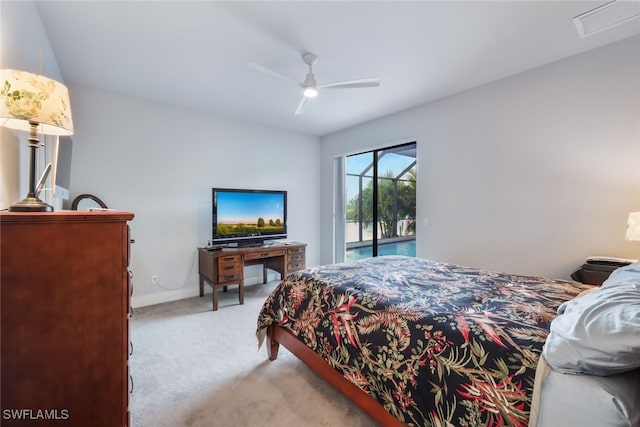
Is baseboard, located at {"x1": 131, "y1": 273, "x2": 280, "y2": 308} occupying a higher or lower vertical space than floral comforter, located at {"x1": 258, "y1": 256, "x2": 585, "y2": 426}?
lower

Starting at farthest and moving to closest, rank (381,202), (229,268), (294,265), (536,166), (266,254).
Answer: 1. (381,202)
2. (294,265)
3. (266,254)
4. (229,268)
5. (536,166)

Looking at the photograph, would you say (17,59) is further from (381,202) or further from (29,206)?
(381,202)

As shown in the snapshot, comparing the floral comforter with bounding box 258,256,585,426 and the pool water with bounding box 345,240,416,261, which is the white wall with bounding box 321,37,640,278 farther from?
the floral comforter with bounding box 258,256,585,426

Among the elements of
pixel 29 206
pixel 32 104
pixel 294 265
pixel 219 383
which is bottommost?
pixel 219 383

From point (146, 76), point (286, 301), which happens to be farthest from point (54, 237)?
point (146, 76)

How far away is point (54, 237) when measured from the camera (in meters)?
1.08

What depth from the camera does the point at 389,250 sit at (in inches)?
180

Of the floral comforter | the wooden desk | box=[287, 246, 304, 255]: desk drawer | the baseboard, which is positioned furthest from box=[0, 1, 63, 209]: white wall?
box=[287, 246, 304, 255]: desk drawer

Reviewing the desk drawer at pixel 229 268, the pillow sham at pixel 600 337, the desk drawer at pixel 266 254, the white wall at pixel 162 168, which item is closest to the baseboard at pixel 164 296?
the white wall at pixel 162 168

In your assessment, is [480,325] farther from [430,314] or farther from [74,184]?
[74,184]

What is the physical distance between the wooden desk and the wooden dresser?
2.19 meters

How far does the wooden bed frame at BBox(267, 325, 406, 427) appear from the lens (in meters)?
1.44

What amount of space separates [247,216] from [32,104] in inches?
115

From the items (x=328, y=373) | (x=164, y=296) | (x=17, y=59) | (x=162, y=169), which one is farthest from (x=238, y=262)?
(x=17, y=59)
